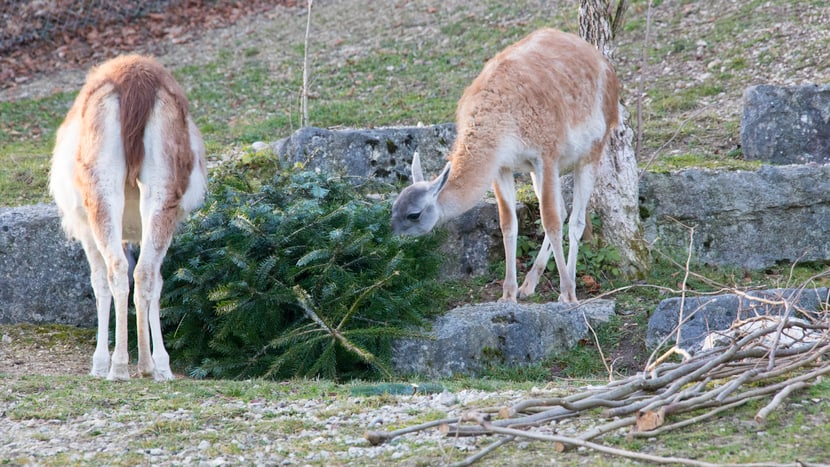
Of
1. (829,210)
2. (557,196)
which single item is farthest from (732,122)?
(557,196)

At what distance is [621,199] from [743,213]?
1399mm

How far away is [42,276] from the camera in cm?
845

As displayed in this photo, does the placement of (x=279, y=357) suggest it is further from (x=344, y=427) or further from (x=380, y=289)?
(x=344, y=427)

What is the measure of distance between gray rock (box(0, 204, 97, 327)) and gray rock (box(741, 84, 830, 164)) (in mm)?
7525

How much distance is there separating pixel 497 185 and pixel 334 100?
6.50m

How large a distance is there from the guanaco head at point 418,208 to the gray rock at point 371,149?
77.2 inches

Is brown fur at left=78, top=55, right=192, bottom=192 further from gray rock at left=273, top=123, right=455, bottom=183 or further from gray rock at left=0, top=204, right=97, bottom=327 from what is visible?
Result: gray rock at left=273, top=123, right=455, bottom=183

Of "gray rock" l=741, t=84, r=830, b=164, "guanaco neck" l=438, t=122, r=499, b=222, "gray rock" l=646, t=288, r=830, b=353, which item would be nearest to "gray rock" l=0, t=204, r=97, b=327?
"guanaco neck" l=438, t=122, r=499, b=222

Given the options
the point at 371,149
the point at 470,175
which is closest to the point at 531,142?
the point at 470,175

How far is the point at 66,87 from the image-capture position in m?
16.3

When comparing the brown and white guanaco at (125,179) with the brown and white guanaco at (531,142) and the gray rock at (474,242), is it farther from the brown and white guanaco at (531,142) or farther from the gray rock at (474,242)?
the gray rock at (474,242)

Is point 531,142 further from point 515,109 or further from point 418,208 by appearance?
point 418,208

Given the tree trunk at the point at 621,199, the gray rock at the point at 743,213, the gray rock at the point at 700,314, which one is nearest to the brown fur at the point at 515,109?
the tree trunk at the point at 621,199

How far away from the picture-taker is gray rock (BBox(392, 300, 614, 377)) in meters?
7.43
